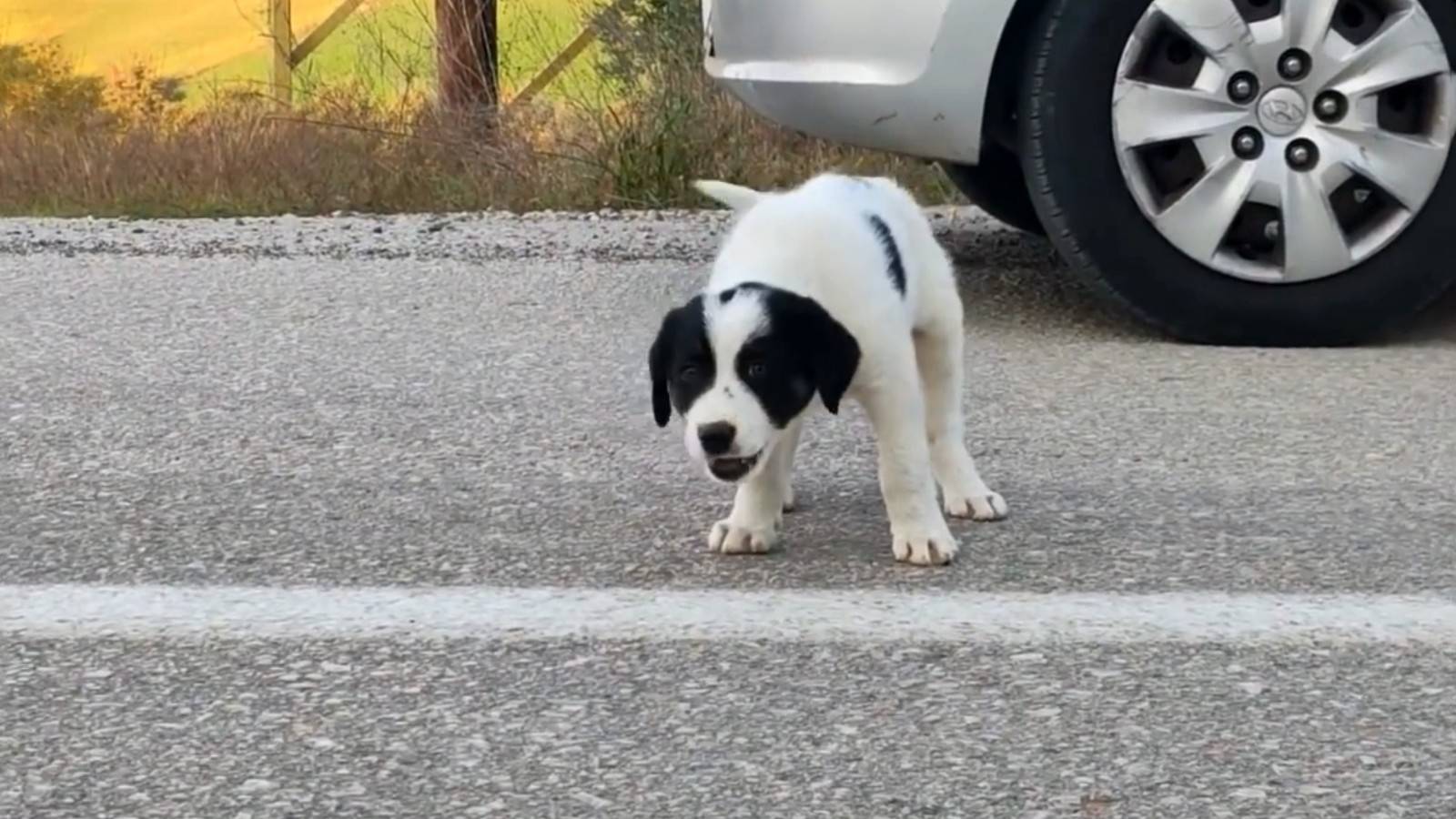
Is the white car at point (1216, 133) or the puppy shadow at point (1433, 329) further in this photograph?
the puppy shadow at point (1433, 329)

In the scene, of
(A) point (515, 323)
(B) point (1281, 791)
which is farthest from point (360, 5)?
(B) point (1281, 791)

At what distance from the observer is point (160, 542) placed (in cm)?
339

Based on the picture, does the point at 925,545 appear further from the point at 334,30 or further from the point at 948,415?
the point at 334,30

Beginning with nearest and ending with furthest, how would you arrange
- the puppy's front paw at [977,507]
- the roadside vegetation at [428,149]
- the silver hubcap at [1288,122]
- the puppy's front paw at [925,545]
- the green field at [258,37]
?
the puppy's front paw at [925,545]
the puppy's front paw at [977,507]
the silver hubcap at [1288,122]
the roadside vegetation at [428,149]
the green field at [258,37]

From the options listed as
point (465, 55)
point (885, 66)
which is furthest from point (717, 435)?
point (465, 55)

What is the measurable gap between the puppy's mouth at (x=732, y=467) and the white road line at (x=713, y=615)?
0.18m

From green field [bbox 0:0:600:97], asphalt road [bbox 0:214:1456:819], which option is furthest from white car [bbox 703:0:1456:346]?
green field [bbox 0:0:600:97]

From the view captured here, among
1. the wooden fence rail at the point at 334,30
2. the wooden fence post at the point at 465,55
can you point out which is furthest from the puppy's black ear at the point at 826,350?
the wooden fence post at the point at 465,55

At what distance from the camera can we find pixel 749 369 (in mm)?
3070

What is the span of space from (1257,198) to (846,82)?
1004 mm

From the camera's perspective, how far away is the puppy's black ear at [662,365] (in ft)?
10.3

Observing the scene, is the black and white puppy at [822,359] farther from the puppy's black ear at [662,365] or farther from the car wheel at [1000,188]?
the car wheel at [1000,188]

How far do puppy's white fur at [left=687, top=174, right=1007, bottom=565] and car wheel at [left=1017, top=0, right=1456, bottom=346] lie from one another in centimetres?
136

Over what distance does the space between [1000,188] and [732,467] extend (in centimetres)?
322
